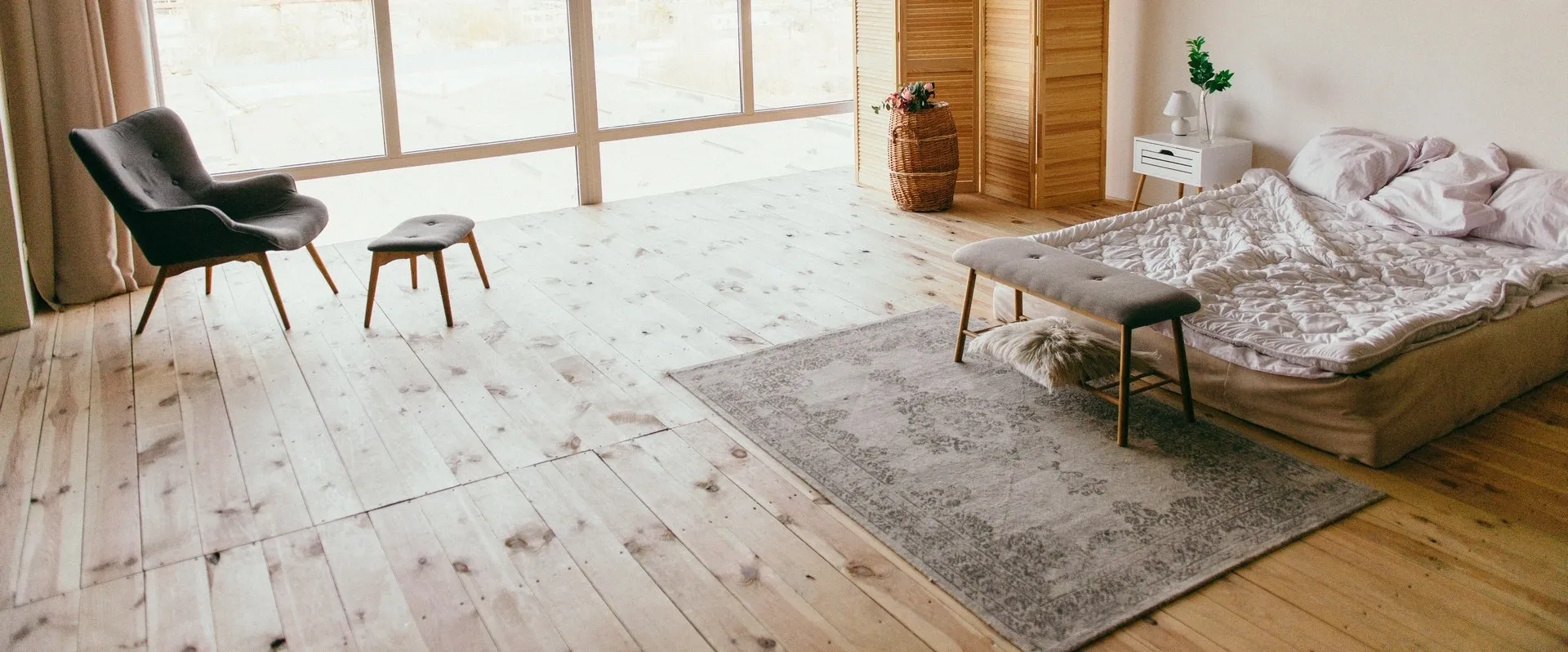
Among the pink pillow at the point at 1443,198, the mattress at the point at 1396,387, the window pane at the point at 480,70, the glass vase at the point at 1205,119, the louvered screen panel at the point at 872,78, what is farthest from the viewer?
the louvered screen panel at the point at 872,78

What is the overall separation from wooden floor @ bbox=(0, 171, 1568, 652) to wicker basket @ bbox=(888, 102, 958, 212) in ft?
3.75

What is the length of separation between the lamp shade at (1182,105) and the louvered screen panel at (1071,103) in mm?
424

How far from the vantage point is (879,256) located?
16.3 feet

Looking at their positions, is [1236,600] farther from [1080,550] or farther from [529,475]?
[529,475]

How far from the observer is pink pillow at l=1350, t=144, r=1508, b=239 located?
4.03m

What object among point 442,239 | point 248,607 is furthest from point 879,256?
point 248,607

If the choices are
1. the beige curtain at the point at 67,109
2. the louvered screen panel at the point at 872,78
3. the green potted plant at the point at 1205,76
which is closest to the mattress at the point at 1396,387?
the green potted plant at the point at 1205,76

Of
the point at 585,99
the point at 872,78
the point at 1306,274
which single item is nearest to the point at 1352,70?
the point at 1306,274

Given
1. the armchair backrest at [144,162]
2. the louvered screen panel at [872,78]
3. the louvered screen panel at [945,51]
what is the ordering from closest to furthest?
the armchair backrest at [144,162], the louvered screen panel at [945,51], the louvered screen panel at [872,78]

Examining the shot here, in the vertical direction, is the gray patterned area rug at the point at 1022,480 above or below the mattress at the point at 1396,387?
below

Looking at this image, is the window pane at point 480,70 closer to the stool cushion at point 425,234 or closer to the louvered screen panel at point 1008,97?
the stool cushion at point 425,234

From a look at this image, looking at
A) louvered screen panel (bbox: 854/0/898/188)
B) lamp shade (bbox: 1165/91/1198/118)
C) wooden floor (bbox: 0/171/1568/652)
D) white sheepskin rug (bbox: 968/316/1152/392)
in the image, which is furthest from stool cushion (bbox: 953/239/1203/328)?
louvered screen panel (bbox: 854/0/898/188)

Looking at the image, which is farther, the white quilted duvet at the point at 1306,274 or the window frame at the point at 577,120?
the window frame at the point at 577,120

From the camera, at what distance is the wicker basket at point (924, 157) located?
5531 mm
